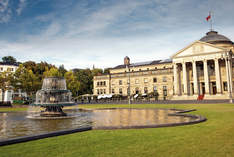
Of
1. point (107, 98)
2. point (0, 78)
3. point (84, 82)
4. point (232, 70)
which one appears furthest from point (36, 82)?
point (232, 70)

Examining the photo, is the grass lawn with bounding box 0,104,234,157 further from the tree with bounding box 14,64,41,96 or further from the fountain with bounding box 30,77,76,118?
the tree with bounding box 14,64,41,96

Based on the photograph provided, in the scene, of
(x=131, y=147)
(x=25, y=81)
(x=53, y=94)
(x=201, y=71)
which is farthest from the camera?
(x=201, y=71)

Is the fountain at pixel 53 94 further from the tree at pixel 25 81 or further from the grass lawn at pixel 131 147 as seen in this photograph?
the tree at pixel 25 81

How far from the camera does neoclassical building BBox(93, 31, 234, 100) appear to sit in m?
56.4

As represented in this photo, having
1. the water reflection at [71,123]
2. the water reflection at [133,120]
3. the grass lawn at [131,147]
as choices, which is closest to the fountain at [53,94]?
the water reflection at [71,123]

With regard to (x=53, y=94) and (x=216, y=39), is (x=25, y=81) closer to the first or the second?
(x=53, y=94)

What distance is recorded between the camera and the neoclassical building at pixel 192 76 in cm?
5641

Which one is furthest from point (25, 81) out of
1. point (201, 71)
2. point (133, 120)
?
point (201, 71)

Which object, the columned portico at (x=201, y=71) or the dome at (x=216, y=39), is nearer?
the columned portico at (x=201, y=71)

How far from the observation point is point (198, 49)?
59188 mm

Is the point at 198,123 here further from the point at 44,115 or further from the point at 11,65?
the point at 11,65

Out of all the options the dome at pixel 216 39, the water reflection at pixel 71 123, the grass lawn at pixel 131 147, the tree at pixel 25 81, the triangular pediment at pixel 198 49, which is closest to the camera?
the grass lawn at pixel 131 147

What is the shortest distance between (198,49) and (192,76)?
10268 millimetres

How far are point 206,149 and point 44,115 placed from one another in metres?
15.6
